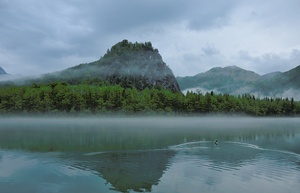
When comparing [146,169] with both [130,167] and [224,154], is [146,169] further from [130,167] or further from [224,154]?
[224,154]

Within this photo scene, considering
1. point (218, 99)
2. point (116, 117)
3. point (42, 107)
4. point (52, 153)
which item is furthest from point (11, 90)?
point (52, 153)

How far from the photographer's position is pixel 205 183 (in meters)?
22.4

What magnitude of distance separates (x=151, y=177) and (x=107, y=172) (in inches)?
143

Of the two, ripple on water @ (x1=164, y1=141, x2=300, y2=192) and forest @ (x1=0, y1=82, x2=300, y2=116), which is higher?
forest @ (x1=0, y1=82, x2=300, y2=116)

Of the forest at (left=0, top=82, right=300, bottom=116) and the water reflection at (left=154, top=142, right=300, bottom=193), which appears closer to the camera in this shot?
the water reflection at (left=154, top=142, right=300, bottom=193)

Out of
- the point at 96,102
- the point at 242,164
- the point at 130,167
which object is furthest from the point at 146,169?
the point at 96,102

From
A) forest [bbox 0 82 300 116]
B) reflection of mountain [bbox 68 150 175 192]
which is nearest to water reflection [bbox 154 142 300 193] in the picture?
reflection of mountain [bbox 68 150 175 192]

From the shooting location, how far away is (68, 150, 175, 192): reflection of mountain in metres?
22.1

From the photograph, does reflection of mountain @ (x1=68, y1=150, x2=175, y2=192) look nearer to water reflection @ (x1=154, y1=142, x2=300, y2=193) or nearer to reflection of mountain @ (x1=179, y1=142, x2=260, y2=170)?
water reflection @ (x1=154, y1=142, x2=300, y2=193)

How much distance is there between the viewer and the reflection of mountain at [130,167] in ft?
72.6

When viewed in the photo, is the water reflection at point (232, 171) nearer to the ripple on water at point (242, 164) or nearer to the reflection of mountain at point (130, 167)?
the ripple on water at point (242, 164)

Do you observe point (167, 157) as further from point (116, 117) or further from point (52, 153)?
point (116, 117)

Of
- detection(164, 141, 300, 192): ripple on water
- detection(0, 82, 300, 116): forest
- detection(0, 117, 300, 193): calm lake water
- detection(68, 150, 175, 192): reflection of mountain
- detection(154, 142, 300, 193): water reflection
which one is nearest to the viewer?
detection(0, 117, 300, 193): calm lake water

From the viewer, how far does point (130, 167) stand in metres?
27.2
